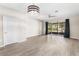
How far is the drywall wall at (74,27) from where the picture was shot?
974 cm

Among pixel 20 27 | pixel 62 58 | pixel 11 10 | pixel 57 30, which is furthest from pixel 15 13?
pixel 57 30

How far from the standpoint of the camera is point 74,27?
10109 millimetres

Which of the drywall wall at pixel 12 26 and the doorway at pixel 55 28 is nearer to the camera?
the drywall wall at pixel 12 26

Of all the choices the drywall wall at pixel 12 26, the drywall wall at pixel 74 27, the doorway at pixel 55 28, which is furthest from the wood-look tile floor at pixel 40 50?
the doorway at pixel 55 28

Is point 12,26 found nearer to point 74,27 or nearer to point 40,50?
point 40,50

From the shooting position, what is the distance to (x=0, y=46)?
19.0 feet

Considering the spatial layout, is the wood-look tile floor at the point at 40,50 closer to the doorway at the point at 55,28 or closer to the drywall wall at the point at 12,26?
the drywall wall at the point at 12,26

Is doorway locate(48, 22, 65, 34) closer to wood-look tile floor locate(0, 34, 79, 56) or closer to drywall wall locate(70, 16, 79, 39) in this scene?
drywall wall locate(70, 16, 79, 39)

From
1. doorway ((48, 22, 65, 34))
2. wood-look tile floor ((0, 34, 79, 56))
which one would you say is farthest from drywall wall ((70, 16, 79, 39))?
doorway ((48, 22, 65, 34))

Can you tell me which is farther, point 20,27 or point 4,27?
point 20,27

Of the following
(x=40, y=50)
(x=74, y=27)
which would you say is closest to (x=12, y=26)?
(x=40, y=50)

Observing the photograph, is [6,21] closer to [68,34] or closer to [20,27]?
[20,27]

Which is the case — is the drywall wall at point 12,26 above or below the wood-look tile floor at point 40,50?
above

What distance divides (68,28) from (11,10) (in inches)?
285
